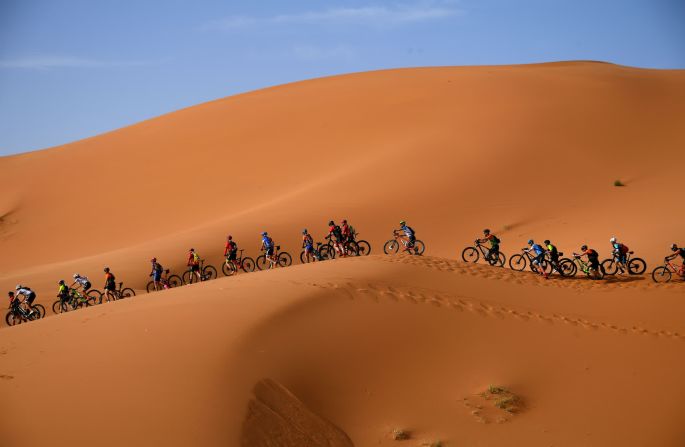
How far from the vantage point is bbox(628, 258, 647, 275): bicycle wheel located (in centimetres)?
2103

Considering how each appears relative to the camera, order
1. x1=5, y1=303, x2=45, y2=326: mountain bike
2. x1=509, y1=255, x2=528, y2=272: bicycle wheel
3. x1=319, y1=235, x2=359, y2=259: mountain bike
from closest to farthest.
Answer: x1=5, y1=303, x2=45, y2=326: mountain bike
x1=509, y1=255, x2=528, y2=272: bicycle wheel
x1=319, y1=235, x2=359, y2=259: mountain bike

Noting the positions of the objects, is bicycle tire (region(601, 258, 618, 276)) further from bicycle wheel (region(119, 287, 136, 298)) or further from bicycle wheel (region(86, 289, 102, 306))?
bicycle wheel (region(86, 289, 102, 306))

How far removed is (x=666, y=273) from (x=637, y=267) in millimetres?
1186

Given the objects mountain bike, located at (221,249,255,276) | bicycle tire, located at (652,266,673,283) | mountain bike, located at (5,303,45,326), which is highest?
mountain bike, located at (221,249,255,276)

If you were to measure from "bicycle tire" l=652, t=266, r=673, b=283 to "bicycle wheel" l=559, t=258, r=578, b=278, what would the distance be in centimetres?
214

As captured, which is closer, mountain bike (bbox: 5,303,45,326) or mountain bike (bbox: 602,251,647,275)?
mountain bike (bbox: 602,251,647,275)

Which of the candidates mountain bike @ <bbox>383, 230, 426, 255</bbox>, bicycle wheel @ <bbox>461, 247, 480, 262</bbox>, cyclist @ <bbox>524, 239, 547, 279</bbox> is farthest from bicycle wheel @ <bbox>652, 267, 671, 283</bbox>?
mountain bike @ <bbox>383, 230, 426, 255</bbox>

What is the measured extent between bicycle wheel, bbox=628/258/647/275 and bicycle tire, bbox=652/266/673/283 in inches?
26.9

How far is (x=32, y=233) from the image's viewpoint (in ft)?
135

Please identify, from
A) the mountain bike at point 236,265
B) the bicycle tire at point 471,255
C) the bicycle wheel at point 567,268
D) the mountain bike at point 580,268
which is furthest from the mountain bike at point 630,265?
the mountain bike at point 236,265

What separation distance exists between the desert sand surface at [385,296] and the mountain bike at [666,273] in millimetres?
890

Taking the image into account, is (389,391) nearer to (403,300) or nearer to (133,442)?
(403,300)

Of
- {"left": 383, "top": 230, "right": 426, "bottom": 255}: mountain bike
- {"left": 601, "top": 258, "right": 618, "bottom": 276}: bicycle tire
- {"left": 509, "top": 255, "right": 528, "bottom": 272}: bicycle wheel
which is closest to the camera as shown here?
{"left": 601, "top": 258, "right": 618, "bottom": 276}: bicycle tire

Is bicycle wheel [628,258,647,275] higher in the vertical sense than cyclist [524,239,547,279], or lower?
lower
